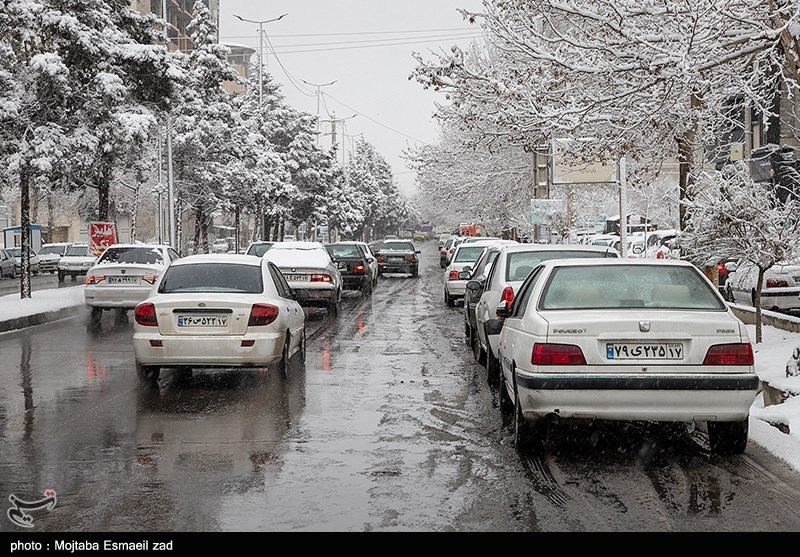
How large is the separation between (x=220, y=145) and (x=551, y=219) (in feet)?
55.0

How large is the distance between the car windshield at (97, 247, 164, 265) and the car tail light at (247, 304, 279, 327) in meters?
9.93

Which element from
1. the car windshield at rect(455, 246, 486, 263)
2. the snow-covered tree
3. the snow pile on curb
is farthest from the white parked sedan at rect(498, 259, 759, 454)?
the car windshield at rect(455, 246, 486, 263)

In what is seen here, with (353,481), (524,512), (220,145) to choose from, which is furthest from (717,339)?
(220,145)

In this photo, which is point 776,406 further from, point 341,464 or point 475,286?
point 475,286

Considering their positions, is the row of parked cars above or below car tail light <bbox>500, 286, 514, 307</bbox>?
below

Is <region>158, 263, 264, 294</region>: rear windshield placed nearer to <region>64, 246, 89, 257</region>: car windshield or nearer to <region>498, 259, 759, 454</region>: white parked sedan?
<region>498, 259, 759, 454</region>: white parked sedan

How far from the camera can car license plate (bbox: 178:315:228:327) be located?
11195mm

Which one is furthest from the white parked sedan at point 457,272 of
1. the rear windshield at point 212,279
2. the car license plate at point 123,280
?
the rear windshield at point 212,279

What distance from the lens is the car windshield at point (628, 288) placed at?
795 centimetres

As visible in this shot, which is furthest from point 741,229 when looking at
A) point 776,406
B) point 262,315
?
point 262,315

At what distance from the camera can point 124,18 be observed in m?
29.5

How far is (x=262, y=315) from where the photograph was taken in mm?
11445

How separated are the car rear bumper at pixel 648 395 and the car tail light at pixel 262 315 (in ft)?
15.6
